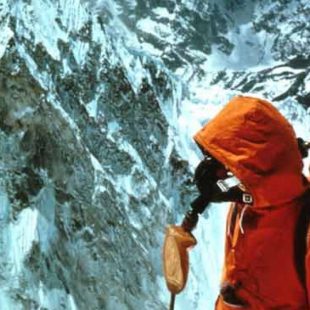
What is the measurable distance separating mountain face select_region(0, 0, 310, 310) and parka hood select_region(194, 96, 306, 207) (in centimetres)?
3615

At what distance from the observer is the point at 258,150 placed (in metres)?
4.18

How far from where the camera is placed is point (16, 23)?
174 feet

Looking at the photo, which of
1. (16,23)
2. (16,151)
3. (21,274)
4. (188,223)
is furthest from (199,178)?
(16,23)

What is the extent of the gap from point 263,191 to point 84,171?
50.9 m

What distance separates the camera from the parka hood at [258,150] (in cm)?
420

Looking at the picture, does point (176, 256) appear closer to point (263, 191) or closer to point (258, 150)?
point (263, 191)

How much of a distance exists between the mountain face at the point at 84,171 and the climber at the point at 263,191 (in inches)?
1416

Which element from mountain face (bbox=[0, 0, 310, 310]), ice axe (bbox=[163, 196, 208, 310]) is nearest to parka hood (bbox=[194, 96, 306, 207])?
ice axe (bbox=[163, 196, 208, 310])

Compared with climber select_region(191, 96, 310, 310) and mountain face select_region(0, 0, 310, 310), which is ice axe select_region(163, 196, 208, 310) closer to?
climber select_region(191, 96, 310, 310)

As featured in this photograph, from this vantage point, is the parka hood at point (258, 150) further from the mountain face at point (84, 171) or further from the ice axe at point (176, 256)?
the mountain face at point (84, 171)

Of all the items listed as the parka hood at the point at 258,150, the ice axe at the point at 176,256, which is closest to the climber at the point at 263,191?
the parka hood at the point at 258,150

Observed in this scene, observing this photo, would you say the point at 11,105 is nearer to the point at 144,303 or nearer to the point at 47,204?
the point at 47,204

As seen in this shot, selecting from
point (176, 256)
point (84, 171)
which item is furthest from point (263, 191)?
point (84, 171)

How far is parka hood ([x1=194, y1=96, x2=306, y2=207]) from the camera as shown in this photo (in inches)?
165
